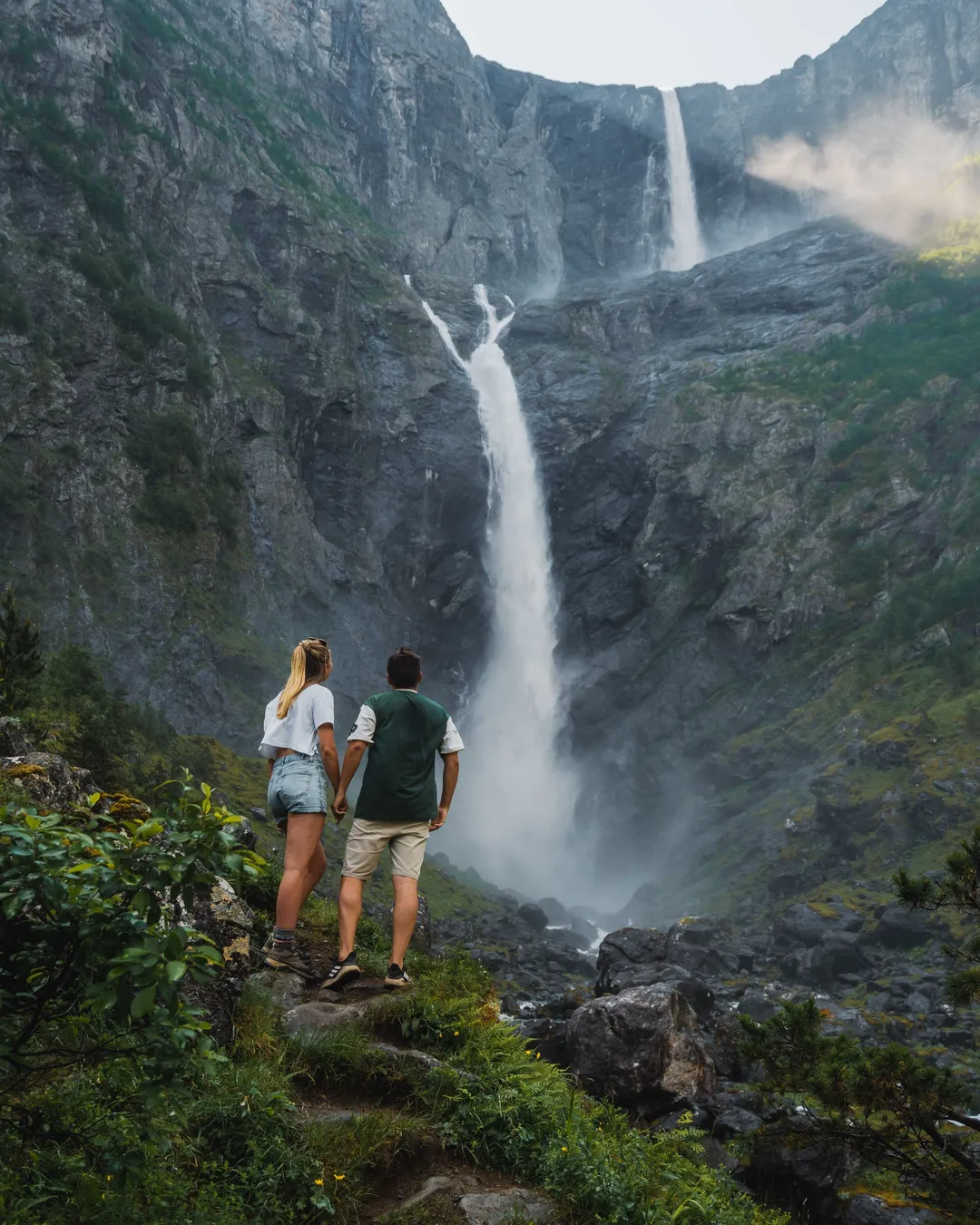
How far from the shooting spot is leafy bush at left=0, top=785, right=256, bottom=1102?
8.74 feet

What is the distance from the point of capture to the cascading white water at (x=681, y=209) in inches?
3568

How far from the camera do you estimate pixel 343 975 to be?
632 centimetres

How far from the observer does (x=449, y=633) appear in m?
53.7

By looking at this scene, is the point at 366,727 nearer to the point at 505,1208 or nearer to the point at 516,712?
the point at 505,1208

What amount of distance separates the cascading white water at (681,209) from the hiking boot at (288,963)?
3683 inches

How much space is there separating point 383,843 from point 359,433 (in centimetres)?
5047

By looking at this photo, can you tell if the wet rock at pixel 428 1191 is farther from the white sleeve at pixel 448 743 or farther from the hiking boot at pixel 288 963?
the white sleeve at pixel 448 743

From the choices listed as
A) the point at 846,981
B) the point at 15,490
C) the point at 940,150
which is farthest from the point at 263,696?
the point at 940,150

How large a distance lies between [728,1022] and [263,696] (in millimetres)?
32052

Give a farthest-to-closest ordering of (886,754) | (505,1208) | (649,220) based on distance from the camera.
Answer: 1. (649,220)
2. (886,754)
3. (505,1208)

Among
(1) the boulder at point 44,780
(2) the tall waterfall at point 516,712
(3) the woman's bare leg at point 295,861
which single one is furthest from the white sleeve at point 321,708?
(2) the tall waterfall at point 516,712

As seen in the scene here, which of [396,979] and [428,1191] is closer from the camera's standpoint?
[428,1191]

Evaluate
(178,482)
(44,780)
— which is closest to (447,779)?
(44,780)

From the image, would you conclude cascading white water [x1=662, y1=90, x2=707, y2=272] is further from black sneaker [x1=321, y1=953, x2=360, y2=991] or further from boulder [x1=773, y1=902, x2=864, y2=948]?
black sneaker [x1=321, y1=953, x2=360, y2=991]
